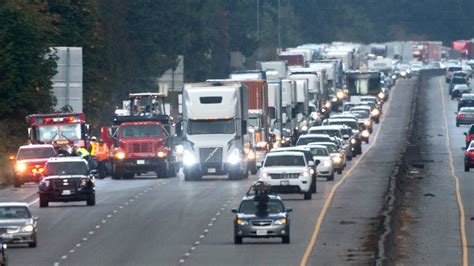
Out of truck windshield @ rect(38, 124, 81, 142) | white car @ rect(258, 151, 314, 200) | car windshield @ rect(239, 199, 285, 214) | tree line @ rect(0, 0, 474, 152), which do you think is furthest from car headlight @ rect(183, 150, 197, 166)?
car windshield @ rect(239, 199, 285, 214)

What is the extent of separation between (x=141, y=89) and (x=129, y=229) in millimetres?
95777

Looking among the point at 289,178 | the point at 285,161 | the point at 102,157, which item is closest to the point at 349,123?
the point at 102,157

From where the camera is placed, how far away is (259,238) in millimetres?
50281

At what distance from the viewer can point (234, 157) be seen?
74.9m

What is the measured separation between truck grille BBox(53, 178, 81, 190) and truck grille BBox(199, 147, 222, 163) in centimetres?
1366

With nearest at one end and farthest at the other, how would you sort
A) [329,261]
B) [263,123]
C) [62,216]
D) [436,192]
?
[329,261]
[62,216]
[436,192]
[263,123]

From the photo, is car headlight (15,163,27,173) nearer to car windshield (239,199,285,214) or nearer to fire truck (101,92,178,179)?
fire truck (101,92,178,179)

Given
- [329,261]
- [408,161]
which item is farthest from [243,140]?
[329,261]

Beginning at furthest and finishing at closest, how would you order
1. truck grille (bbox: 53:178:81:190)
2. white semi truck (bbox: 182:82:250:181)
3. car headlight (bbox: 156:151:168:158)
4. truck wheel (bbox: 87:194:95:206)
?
1. car headlight (bbox: 156:151:168:158)
2. white semi truck (bbox: 182:82:250:181)
3. truck wheel (bbox: 87:194:95:206)
4. truck grille (bbox: 53:178:81:190)

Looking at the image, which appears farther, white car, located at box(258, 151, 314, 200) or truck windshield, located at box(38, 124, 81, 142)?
truck windshield, located at box(38, 124, 81, 142)

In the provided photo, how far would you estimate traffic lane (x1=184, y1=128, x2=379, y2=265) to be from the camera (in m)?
44.6

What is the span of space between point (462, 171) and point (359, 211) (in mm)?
23662

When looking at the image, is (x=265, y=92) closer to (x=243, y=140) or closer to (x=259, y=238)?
(x=243, y=140)

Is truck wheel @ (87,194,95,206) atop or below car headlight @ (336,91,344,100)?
below
